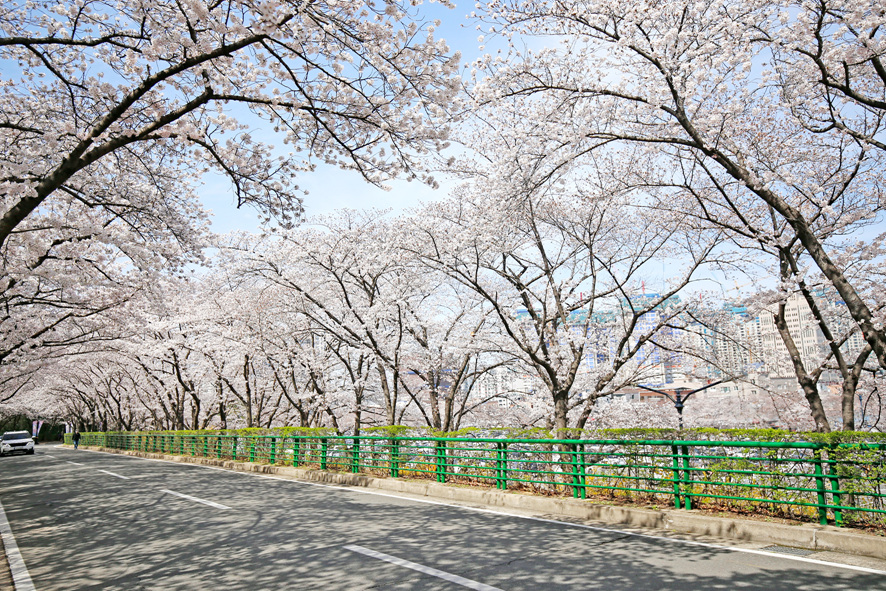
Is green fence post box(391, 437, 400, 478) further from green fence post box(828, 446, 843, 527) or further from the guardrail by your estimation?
green fence post box(828, 446, 843, 527)

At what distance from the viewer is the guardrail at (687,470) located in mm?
6047

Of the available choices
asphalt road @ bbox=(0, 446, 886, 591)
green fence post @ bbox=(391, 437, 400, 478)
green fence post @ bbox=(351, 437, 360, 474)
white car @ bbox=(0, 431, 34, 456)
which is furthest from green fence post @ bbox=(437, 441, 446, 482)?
white car @ bbox=(0, 431, 34, 456)

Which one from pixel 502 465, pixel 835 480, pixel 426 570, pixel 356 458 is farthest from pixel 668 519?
pixel 356 458

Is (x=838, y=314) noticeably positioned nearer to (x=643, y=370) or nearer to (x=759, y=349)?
(x=759, y=349)

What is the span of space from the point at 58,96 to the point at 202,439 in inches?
785

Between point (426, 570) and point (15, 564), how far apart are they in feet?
16.4

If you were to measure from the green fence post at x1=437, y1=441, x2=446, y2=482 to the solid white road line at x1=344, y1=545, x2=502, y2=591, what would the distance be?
17.5 feet

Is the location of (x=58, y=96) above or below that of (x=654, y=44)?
below

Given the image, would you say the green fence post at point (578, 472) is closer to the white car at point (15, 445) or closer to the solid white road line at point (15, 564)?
the solid white road line at point (15, 564)

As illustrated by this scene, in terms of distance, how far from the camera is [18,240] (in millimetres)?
14141

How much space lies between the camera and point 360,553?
5891 millimetres

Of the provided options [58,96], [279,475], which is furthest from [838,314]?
[58,96]

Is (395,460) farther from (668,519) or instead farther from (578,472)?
(668,519)

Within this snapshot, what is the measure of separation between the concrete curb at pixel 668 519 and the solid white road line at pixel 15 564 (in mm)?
6592
